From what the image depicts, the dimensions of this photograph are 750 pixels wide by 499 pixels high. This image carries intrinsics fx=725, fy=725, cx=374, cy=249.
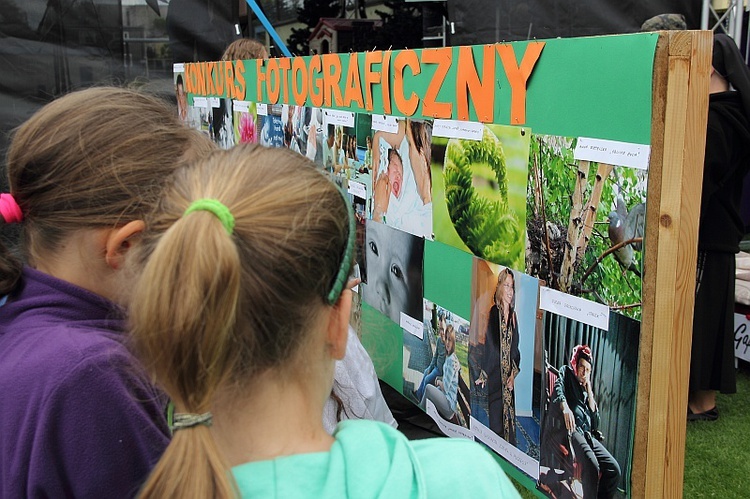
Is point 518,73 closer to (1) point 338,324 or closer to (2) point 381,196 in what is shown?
(2) point 381,196

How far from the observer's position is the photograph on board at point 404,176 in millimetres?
2242

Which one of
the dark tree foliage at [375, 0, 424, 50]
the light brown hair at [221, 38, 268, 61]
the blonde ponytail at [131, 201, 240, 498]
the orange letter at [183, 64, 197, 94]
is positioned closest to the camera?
the blonde ponytail at [131, 201, 240, 498]

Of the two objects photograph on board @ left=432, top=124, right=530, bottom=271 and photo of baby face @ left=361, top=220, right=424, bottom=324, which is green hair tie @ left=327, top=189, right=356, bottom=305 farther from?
photo of baby face @ left=361, top=220, right=424, bottom=324

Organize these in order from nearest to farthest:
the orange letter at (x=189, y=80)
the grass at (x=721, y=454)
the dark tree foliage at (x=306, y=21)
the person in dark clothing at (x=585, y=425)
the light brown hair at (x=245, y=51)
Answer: the person in dark clothing at (x=585, y=425) < the grass at (x=721, y=454) < the light brown hair at (x=245, y=51) < the orange letter at (x=189, y=80) < the dark tree foliage at (x=306, y=21)

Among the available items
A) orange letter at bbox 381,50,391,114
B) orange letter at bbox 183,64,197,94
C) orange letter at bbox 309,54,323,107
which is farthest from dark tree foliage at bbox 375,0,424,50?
orange letter at bbox 381,50,391,114

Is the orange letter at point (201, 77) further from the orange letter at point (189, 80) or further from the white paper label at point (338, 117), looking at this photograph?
the white paper label at point (338, 117)

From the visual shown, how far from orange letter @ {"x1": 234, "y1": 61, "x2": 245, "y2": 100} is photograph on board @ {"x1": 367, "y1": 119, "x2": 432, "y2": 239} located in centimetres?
152

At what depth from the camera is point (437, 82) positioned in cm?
209

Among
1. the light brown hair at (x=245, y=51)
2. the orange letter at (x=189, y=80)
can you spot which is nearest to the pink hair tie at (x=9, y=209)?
the light brown hair at (x=245, y=51)

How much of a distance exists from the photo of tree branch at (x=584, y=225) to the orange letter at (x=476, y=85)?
0.68 ft

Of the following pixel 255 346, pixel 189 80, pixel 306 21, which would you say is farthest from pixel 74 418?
pixel 306 21

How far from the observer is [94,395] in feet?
3.26

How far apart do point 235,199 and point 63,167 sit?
0.48 meters

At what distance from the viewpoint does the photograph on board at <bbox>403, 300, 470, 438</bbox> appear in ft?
7.10
